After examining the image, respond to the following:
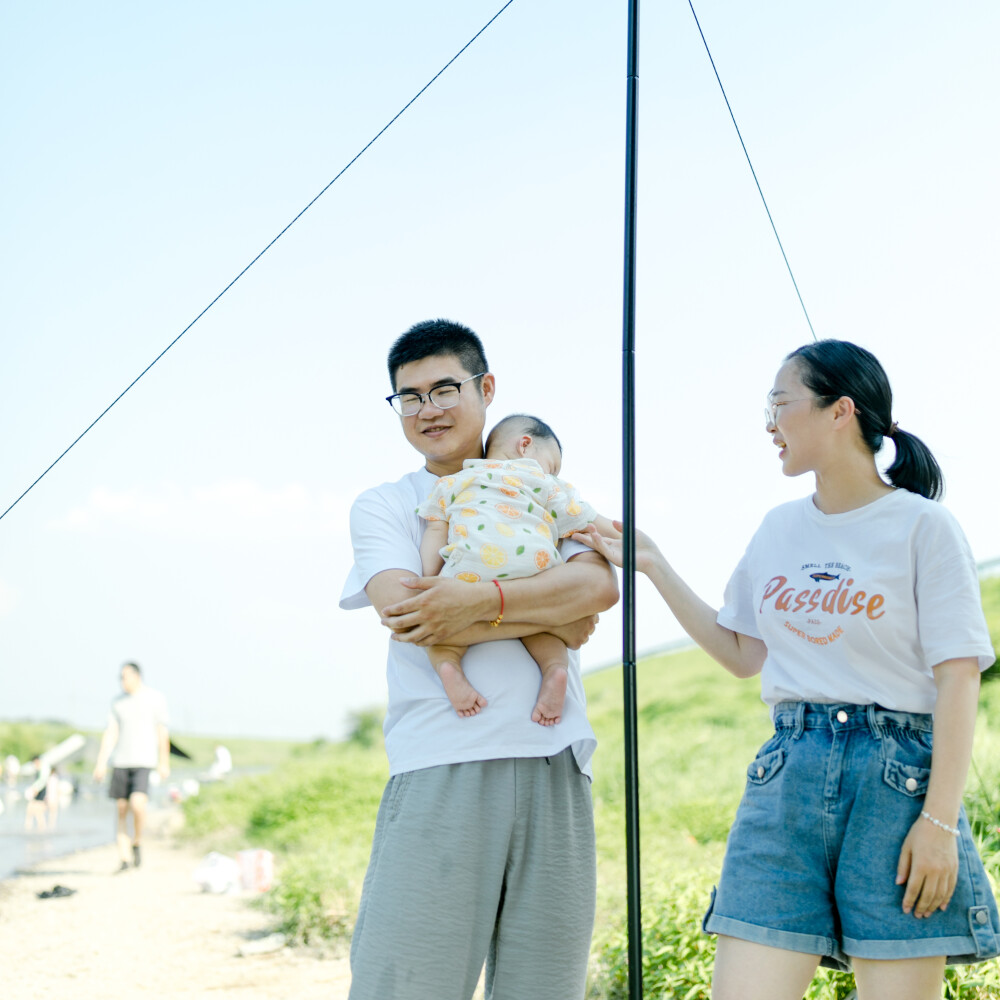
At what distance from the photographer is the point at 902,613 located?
5.05ft

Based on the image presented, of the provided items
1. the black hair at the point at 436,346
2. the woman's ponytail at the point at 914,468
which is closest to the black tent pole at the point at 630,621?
the black hair at the point at 436,346

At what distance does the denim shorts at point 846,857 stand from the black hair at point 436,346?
82 cm

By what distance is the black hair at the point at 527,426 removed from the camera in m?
1.92

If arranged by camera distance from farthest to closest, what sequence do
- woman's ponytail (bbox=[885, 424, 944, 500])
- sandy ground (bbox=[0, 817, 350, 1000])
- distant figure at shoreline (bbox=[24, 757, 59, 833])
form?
distant figure at shoreline (bbox=[24, 757, 59, 833]) → sandy ground (bbox=[0, 817, 350, 1000]) → woman's ponytail (bbox=[885, 424, 944, 500])

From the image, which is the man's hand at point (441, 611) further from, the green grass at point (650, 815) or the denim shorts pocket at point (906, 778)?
the green grass at point (650, 815)

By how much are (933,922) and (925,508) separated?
0.61 meters

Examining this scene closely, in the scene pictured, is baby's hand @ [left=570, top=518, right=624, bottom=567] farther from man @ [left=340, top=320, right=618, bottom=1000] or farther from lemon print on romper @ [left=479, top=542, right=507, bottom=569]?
lemon print on romper @ [left=479, top=542, right=507, bottom=569]

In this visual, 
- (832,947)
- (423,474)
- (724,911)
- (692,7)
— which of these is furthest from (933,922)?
(692,7)

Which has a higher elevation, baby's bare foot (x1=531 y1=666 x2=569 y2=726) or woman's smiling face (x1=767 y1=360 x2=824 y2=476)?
woman's smiling face (x1=767 y1=360 x2=824 y2=476)

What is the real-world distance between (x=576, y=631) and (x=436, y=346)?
1.81ft

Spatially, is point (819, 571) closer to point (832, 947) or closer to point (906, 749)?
point (906, 749)

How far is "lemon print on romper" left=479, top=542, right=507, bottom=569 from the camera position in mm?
1649

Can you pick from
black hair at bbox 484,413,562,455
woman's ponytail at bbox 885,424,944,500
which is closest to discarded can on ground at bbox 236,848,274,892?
black hair at bbox 484,413,562,455

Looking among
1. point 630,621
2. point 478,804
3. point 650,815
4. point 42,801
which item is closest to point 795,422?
point 630,621
